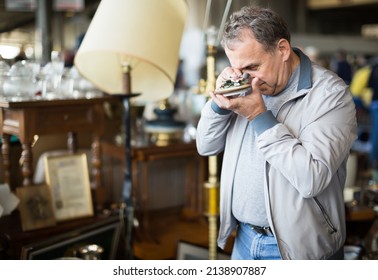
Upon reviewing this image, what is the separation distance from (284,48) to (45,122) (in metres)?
1.08

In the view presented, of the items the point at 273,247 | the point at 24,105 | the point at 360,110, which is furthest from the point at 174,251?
the point at 360,110

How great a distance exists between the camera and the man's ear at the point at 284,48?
120 cm

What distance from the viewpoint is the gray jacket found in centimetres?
114

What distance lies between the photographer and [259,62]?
1202mm

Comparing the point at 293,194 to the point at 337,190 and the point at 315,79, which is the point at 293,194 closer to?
the point at 337,190

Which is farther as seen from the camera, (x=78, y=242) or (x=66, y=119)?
(x=66, y=119)

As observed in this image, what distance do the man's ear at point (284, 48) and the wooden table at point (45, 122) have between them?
3.37 ft

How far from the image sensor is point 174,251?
236cm

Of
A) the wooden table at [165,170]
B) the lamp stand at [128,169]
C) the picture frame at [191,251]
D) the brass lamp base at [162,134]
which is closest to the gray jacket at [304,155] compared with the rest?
the lamp stand at [128,169]

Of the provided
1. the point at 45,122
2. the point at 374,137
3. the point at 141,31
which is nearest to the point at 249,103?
the point at 141,31

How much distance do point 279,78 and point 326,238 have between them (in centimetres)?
38

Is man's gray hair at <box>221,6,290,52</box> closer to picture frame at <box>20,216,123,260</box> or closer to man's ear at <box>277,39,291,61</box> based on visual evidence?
man's ear at <box>277,39,291,61</box>

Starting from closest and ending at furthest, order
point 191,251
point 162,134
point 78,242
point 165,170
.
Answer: point 78,242
point 191,251
point 162,134
point 165,170

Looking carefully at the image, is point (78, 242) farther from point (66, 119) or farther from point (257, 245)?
point (257, 245)
